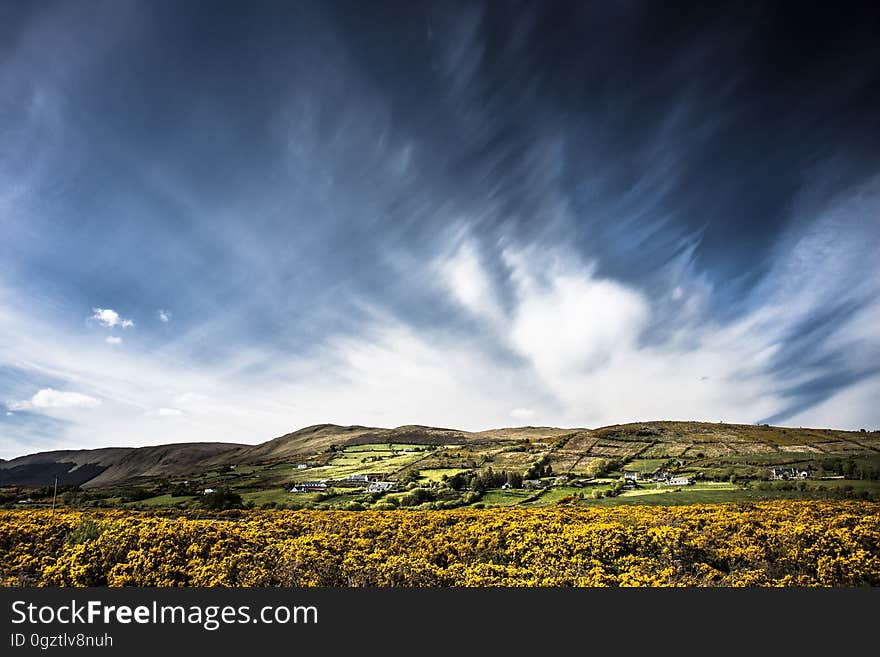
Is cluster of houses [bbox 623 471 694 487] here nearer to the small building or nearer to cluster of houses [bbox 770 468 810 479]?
cluster of houses [bbox 770 468 810 479]

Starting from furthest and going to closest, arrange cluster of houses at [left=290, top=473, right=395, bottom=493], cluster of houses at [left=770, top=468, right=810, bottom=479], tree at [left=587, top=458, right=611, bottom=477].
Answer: tree at [left=587, top=458, right=611, bottom=477] → cluster of houses at [left=290, top=473, right=395, bottom=493] → cluster of houses at [left=770, top=468, right=810, bottom=479]

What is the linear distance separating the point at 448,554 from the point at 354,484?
144 ft

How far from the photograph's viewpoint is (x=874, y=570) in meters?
10.6

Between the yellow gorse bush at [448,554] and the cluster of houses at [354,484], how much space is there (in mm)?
34362

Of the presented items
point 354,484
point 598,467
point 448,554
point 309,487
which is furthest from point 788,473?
point 309,487

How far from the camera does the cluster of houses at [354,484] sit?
4812 centimetres

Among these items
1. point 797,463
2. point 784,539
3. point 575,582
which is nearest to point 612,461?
point 797,463

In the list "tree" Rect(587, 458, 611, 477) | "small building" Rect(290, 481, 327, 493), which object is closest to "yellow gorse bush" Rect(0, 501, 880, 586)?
"small building" Rect(290, 481, 327, 493)

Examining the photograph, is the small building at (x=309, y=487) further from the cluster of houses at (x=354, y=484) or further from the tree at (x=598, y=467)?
the tree at (x=598, y=467)

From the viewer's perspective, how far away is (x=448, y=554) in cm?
1215

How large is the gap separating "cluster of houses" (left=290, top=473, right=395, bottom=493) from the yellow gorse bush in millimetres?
34362

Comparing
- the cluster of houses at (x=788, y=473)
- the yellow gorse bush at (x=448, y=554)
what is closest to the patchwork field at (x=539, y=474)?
the cluster of houses at (x=788, y=473)

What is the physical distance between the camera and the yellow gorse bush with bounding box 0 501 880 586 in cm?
1014

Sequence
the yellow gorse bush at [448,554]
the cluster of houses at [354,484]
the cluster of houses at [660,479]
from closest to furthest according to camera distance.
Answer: the yellow gorse bush at [448,554]
the cluster of houses at [660,479]
the cluster of houses at [354,484]
